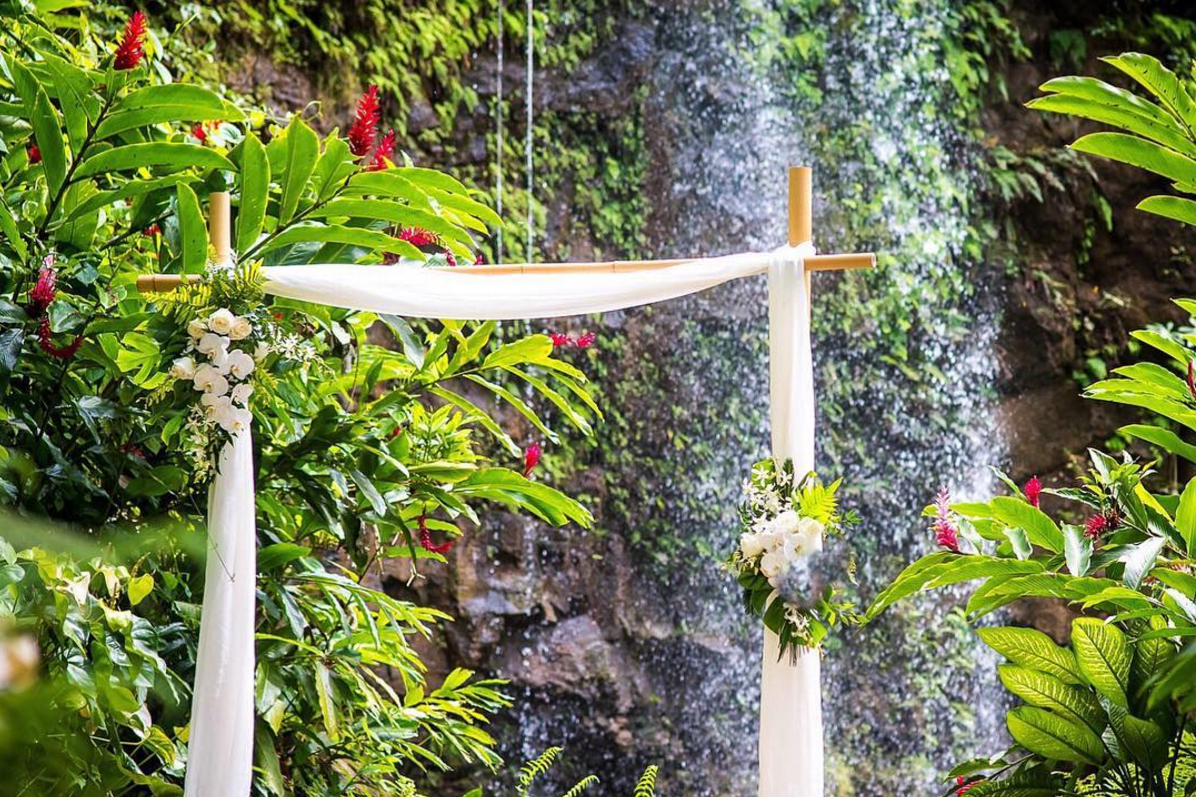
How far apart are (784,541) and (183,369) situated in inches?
50.3

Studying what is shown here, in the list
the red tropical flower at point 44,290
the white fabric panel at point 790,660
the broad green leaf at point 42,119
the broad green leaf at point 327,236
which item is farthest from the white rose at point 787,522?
the broad green leaf at point 42,119

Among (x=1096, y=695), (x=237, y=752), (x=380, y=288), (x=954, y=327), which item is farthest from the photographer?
(x=954, y=327)

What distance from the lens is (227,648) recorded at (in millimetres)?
2473

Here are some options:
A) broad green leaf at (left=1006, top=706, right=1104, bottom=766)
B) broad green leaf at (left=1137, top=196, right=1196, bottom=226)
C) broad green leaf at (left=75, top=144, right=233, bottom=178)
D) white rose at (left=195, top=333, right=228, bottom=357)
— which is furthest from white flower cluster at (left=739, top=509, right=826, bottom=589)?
broad green leaf at (left=75, top=144, right=233, bottom=178)

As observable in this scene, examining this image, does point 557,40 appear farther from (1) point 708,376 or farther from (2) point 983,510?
(2) point 983,510

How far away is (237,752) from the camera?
245 cm

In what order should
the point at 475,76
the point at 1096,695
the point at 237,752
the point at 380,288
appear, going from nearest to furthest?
the point at 1096,695 < the point at 237,752 < the point at 380,288 < the point at 475,76

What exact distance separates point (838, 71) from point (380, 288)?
3.72 m

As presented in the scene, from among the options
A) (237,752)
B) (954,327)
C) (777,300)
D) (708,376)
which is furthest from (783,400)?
(954,327)

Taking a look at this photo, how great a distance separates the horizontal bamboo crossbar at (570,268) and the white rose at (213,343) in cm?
13

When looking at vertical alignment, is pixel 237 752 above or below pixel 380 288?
below

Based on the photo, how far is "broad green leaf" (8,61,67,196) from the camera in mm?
2549

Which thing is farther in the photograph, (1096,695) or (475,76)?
(475,76)

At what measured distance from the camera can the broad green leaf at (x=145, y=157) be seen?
260 cm
